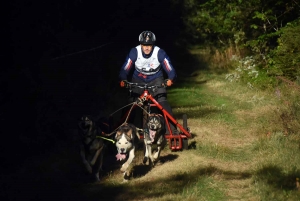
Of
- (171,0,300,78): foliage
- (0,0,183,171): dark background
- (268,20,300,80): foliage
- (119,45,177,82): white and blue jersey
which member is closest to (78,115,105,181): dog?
(0,0,183,171): dark background

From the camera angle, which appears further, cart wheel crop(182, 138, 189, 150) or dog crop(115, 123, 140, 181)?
cart wheel crop(182, 138, 189, 150)

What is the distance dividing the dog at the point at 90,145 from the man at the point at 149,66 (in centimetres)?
171

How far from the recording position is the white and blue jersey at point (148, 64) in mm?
11570

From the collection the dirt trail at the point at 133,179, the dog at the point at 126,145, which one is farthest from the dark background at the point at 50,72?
the dog at the point at 126,145

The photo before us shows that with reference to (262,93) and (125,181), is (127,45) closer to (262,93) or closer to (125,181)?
(262,93)

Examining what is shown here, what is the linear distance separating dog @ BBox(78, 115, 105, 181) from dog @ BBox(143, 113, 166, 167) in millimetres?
916

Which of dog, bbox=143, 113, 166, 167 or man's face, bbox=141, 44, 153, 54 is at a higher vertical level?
man's face, bbox=141, 44, 153, 54

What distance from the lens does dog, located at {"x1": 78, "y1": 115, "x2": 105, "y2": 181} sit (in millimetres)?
9789

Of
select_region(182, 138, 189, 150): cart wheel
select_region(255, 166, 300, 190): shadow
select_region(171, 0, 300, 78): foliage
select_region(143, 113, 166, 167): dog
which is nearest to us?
select_region(255, 166, 300, 190): shadow

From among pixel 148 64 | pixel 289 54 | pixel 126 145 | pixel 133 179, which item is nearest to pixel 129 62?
pixel 148 64

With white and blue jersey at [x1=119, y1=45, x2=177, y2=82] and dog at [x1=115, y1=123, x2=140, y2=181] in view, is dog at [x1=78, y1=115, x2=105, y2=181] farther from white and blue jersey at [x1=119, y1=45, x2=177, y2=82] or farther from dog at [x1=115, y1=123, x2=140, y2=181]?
white and blue jersey at [x1=119, y1=45, x2=177, y2=82]

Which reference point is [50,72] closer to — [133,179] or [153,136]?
[153,136]

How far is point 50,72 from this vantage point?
12797mm

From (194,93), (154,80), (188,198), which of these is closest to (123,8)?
(194,93)
